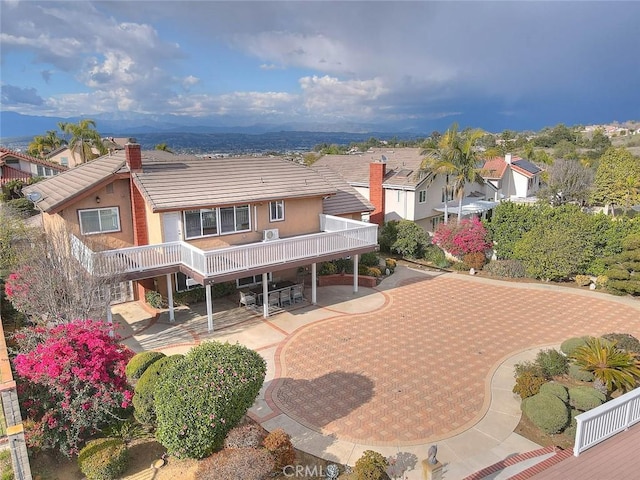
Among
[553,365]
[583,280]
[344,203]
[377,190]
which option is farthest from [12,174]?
[553,365]

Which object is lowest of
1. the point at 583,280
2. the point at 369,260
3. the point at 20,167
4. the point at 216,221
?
the point at 583,280

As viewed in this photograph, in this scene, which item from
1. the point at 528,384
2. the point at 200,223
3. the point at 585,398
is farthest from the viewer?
the point at 200,223

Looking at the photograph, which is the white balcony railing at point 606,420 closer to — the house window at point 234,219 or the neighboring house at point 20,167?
the house window at point 234,219

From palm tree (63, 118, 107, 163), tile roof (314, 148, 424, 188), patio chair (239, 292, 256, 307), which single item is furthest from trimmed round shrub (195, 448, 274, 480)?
A: palm tree (63, 118, 107, 163)

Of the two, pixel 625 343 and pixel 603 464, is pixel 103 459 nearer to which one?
pixel 603 464

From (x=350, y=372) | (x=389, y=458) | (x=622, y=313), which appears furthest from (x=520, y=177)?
(x=389, y=458)

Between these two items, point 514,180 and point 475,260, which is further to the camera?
point 514,180

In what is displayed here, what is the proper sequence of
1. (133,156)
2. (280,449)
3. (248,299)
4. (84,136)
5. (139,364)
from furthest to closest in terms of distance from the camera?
(84,136), (248,299), (133,156), (139,364), (280,449)

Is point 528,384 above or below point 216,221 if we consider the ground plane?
below
